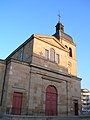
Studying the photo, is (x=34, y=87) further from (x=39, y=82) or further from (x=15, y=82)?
(x=15, y=82)

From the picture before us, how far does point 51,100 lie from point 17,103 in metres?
5.37

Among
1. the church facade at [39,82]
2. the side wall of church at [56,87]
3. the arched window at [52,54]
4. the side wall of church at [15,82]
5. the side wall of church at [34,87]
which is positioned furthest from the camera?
the arched window at [52,54]

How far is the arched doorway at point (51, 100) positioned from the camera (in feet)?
65.1

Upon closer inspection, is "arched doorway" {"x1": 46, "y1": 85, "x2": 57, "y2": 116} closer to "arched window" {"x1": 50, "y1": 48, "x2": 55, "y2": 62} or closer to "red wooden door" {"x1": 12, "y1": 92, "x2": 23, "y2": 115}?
"red wooden door" {"x1": 12, "y1": 92, "x2": 23, "y2": 115}

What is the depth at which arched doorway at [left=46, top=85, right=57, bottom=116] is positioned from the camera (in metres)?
19.8

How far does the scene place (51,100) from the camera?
20578 mm

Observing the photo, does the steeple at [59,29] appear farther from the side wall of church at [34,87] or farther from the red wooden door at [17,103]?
the red wooden door at [17,103]

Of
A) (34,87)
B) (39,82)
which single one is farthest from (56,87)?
(34,87)

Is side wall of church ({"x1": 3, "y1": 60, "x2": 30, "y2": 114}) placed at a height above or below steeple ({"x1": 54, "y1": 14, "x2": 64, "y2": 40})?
below

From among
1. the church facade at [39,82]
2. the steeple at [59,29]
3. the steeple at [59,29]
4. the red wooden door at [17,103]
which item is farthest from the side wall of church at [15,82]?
the steeple at [59,29]

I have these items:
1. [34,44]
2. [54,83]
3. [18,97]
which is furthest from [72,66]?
[18,97]

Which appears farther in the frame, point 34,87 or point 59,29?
point 59,29

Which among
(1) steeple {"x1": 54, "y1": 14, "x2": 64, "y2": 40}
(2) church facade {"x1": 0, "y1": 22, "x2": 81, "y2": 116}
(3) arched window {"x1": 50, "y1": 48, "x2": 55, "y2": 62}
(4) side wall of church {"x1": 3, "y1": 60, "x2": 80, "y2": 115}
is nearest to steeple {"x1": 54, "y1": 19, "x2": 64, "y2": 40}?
(1) steeple {"x1": 54, "y1": 14, "x2": 64, "y2": 40}

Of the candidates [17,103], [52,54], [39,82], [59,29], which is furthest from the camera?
[59,29]
